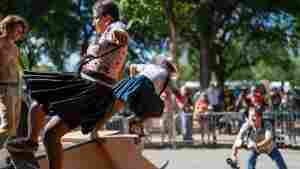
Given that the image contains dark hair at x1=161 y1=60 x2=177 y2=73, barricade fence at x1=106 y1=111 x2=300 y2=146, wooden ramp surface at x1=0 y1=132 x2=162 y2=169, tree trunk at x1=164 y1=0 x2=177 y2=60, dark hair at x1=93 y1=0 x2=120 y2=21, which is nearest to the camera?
dark hair at x1=93 y1=0 x2=120 y2=21

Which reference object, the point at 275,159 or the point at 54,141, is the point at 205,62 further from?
the point at 54,141

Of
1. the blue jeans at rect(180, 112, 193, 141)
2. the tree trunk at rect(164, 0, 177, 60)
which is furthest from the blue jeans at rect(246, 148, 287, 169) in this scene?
the tree trunk at rect(164, 0, 177, 60)

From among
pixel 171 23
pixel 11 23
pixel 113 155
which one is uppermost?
pixel 171 23

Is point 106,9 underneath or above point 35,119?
above

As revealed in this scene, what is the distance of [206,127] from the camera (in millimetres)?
16188

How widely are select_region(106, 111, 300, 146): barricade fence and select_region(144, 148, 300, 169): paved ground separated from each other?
3.03ft

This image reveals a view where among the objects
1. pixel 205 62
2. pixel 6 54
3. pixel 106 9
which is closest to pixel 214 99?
pixel 205 62

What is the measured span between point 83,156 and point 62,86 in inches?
51.1

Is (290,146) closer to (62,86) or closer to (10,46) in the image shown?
(10,46)

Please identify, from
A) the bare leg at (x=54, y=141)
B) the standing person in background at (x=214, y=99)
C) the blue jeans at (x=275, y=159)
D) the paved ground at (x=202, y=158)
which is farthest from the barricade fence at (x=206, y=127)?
the bare leg at (x=54, y=141)

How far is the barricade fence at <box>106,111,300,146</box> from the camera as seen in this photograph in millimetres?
15344

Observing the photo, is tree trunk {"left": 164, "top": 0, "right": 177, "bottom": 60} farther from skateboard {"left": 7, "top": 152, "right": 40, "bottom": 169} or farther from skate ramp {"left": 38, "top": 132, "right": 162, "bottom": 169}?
skateboard {"left": 7, "top": 152, "right": 40, "bottom": 169}

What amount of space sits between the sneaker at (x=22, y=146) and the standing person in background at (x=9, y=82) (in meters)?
1.24

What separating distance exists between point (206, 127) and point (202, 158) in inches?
130
